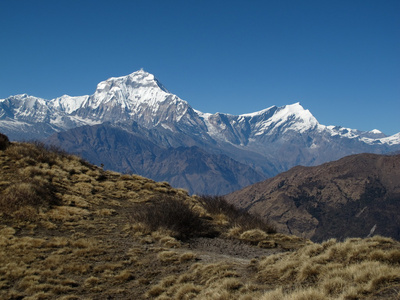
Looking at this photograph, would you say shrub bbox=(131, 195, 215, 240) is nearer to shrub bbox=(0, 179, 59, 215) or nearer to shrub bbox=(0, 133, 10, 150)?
shrub bbox=(0, 179, 59, 215)

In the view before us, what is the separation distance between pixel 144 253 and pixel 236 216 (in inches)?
374

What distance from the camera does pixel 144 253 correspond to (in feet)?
45.6

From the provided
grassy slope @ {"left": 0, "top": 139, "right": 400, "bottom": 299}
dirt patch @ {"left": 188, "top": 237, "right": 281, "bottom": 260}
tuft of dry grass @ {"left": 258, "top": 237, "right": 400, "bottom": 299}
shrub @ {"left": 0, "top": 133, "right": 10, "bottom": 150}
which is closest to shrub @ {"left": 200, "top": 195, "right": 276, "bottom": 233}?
grassy slope @ {"left": 0, "top": 139, "right": 400, "bottom": 299}

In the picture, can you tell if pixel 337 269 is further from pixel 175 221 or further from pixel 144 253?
pixel 175 221

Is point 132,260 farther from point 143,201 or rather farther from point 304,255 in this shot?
point 143,201

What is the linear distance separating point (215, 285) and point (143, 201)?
1406 cm

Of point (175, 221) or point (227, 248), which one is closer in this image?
point (227, 248)

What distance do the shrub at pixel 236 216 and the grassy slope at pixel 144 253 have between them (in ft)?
0.40

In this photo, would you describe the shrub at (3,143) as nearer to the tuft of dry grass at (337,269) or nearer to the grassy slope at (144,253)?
the grassy slope at (144,253)

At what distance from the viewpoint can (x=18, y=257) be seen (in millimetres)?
12211

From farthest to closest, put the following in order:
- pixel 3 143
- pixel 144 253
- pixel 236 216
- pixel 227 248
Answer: pixel 3 143 < pixel 236 216 < pixel 227 248 < pixel 144 253

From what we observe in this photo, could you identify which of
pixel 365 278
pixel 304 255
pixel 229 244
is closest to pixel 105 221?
pixel 229 244

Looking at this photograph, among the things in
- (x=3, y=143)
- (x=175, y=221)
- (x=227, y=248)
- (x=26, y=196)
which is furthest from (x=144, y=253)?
(x=3, y=143)

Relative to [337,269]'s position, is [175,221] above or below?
below
